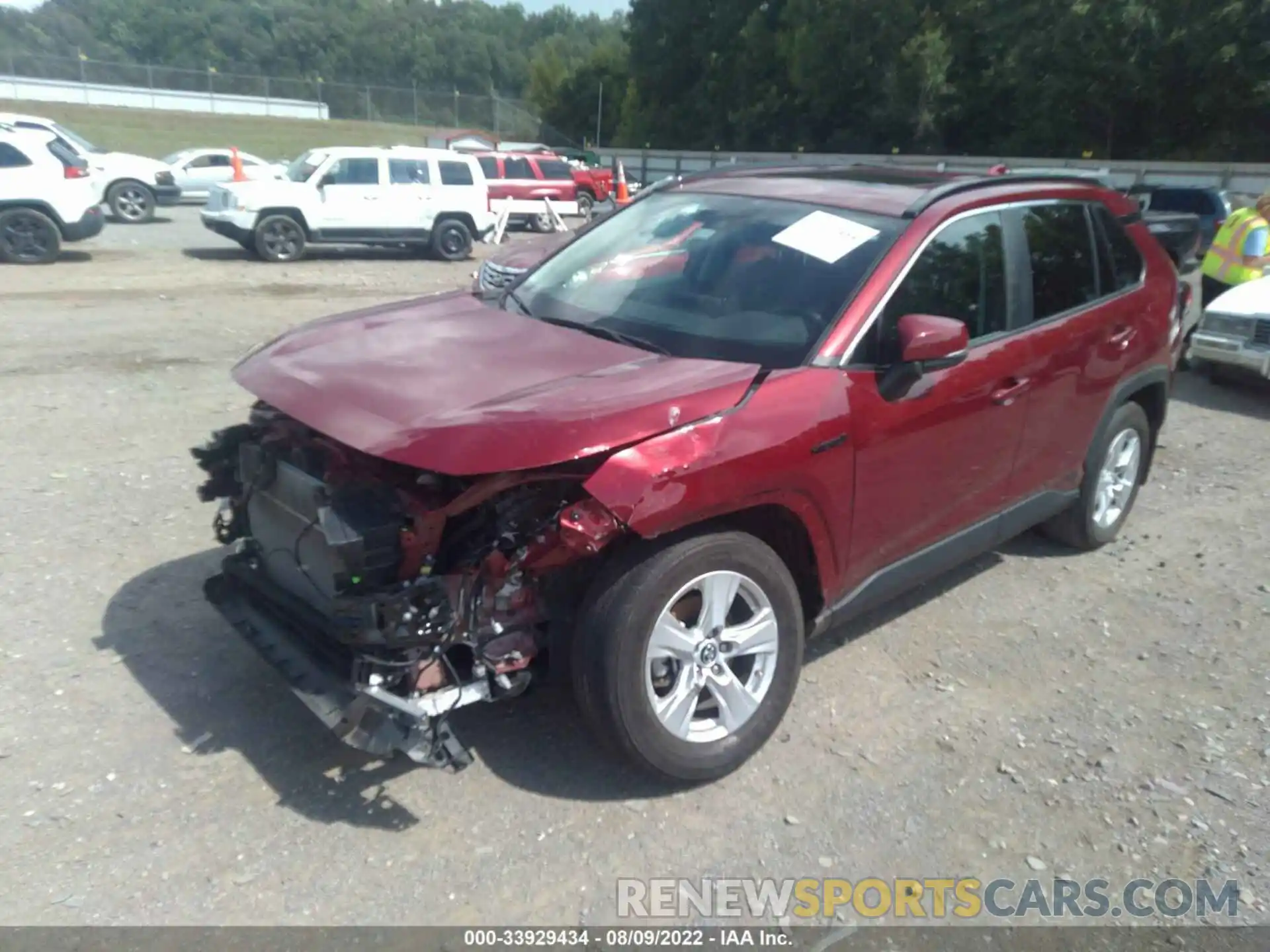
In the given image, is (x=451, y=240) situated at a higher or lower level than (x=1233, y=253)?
lower

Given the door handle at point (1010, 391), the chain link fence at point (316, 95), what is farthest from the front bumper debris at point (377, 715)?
the chain link fence at point (316, 95)

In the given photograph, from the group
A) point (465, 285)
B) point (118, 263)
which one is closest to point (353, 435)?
point (465, 285)

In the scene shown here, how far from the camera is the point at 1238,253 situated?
9.68 meters

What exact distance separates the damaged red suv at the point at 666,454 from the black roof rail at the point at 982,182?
0.03 meters

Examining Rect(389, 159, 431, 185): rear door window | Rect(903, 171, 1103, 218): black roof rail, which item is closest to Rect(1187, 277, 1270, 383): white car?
Rect(903, 171, 1103, 218): black roof rail

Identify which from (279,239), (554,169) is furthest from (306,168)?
(554,169)

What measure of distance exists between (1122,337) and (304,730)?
409 cm

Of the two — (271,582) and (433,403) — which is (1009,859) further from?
(271,582)

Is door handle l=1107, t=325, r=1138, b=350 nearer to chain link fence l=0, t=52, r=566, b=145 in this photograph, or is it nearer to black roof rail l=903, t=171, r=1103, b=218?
black roof rail l=903, t=171, r=1103, b=218

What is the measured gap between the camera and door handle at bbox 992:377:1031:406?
419 centimetres

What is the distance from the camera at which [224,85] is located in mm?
56344

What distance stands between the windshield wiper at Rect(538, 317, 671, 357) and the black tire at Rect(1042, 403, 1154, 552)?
8.24 feet

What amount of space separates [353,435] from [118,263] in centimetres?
1434

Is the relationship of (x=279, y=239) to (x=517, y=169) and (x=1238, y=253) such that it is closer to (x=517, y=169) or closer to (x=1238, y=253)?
(x=517, y=169)
